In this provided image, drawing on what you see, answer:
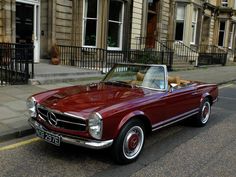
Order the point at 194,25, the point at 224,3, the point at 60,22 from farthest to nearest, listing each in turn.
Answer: the point at 224,3 → the point at 194,25 → the point at 60,22

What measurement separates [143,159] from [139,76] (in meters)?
1.58

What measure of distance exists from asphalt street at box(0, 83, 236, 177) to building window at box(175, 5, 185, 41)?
17555mm

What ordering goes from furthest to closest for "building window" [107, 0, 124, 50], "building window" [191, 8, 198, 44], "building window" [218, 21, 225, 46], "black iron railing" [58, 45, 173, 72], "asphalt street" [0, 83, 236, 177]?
"building window" [218, 21, 225, 46]
"building window" [191, 8, 198, 44]
"building window" [107, 0, 124, 50]
"black iron railing" [58, 45, 173, 72]
"asphalt street" [0, 83, 236, 177]

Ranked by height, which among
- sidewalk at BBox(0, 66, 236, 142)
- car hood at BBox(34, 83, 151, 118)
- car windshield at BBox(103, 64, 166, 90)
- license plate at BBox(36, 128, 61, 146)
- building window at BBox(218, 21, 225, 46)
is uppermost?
building window at BBox(218, 21, 225, 46)

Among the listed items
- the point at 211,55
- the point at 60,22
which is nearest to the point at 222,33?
the point at 211,55

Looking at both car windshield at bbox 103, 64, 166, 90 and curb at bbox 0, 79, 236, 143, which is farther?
car windshield at bbox 103, 64, 166, 90

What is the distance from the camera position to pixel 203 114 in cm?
665

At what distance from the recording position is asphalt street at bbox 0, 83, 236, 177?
13.6 feet

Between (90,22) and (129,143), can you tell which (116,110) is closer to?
(129,143)

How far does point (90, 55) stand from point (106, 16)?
2.09 meters

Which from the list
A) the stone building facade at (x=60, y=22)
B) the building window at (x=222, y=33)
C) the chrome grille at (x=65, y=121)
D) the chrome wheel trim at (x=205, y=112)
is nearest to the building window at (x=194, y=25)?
the building window at (x=222, y=33)

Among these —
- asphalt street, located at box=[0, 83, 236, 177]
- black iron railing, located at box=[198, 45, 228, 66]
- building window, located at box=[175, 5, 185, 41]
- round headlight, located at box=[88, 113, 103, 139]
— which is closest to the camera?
round headlight, located at box=[88, 113, 103, 139]

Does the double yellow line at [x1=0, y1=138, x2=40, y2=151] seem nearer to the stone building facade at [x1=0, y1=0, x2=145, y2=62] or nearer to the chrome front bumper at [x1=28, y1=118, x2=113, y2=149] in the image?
the chrome front bumper at [x1=28, y1=118, x2=113, y2=149]

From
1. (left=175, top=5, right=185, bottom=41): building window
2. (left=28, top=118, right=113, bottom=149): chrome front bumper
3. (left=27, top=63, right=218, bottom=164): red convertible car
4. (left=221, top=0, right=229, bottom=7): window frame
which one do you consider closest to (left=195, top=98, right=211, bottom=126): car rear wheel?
(left=27, top=63, right=218, bottom=164): red convertible car
